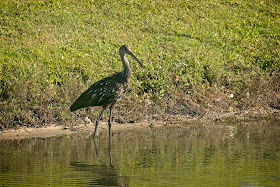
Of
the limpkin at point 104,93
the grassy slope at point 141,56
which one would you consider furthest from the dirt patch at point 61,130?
the limpkin at point 104,93

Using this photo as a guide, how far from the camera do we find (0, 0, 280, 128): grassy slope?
37.0 ft

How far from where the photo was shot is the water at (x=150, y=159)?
6.82 meters

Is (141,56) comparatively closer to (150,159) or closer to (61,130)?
(61,130)

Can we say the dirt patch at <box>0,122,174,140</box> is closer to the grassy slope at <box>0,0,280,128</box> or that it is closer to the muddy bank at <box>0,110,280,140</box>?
the muddy bank at <box>0,110,280,140</box>

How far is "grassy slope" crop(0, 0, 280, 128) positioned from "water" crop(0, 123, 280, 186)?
1235 millimetres

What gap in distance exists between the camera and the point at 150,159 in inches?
320

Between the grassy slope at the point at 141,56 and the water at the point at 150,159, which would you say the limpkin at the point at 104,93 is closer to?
the water at the point at 150,159

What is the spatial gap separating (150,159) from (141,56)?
6.61m

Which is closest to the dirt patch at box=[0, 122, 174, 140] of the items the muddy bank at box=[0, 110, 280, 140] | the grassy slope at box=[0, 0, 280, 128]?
the muddy bank at box=[0, 110, 280, 140]

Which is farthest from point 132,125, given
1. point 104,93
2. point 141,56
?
point 141,56

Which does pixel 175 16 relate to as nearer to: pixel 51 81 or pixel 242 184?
pixel 51 81

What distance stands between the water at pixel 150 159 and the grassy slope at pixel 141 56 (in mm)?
1235

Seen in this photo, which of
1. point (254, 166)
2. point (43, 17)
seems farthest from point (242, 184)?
point (43, 17)

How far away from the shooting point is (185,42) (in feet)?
54.1
